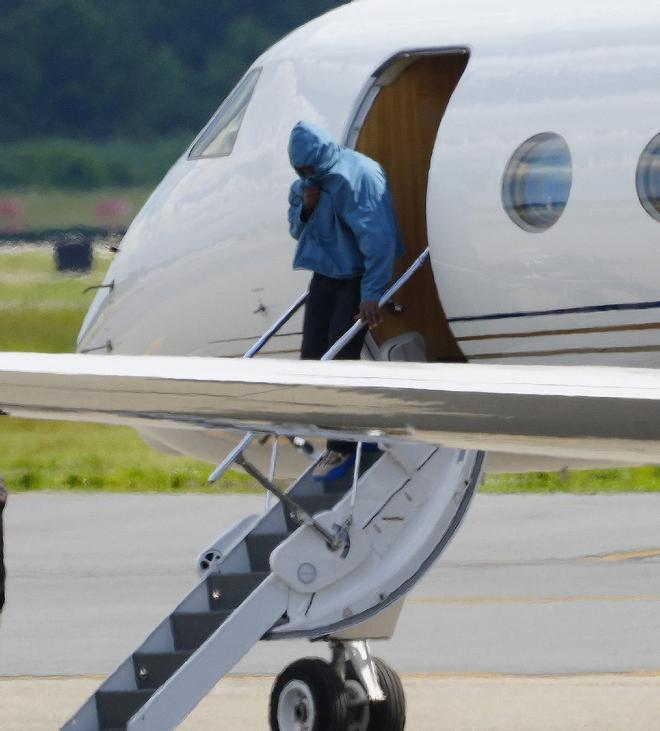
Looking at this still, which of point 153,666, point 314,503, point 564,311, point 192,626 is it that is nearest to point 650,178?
point 564,311

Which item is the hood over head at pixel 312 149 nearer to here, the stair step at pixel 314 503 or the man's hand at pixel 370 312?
the man's hand at pixel 370 312

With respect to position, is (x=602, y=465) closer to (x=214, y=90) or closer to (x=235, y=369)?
(x=235, y=369)

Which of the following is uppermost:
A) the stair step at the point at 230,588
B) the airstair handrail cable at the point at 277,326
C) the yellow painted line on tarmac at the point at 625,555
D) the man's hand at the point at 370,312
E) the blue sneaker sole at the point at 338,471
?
the man's hand at the point at 370,312

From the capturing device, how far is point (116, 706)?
11500mm

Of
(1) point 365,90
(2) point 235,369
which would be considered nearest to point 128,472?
(1) point 365,90

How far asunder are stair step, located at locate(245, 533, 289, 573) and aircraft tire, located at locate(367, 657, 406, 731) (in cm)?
97

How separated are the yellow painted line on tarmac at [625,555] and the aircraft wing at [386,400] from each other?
13171mm

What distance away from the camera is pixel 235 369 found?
23.3 feet

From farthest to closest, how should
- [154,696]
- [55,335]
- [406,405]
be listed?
[55,335]
[154,696]
[406,405]

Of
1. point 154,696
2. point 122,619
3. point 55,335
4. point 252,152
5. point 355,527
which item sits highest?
point 252,152

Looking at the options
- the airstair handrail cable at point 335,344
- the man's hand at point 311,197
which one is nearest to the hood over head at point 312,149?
the man's hand at point 311,197

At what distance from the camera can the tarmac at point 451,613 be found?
44.2 feet

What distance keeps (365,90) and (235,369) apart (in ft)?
17.6

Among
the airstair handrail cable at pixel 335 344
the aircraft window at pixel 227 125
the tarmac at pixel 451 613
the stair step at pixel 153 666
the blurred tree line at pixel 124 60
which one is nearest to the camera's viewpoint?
the airstair handrail cable at pixel 335 344
